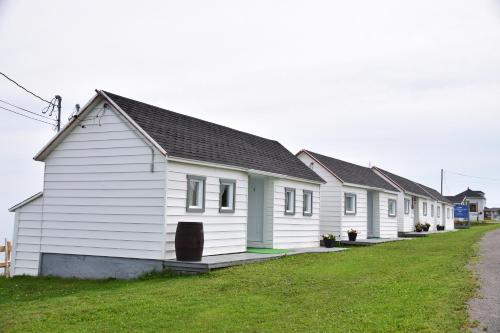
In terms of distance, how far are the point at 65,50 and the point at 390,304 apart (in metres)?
10.9

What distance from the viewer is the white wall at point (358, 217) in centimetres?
2633

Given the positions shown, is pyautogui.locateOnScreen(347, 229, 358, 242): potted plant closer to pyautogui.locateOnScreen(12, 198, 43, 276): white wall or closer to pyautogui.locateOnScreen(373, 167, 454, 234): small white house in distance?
pyautogui.locateOnScreen(373, 167, 454, 234): small white house in distance

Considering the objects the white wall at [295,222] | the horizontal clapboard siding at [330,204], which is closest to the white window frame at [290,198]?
the white wall at [295,222]

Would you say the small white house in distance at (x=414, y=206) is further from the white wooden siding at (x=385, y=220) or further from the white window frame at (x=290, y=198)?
the white window frame at (x=290, y=198)

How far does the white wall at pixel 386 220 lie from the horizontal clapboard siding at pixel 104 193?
19.4 metres

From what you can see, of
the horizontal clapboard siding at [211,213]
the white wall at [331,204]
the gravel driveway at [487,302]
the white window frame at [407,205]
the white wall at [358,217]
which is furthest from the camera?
the white window frame at [407,205]

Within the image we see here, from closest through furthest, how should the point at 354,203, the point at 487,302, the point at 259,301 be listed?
1. the point at 487,302
2. the point at 259,301
3. the point at 354,203

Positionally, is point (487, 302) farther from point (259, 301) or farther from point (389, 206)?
point (389, 206)

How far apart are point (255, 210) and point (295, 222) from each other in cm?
218

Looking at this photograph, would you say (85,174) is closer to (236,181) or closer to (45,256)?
(45,256)

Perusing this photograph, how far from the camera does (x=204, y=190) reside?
15883mm

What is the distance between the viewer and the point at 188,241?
14.1m

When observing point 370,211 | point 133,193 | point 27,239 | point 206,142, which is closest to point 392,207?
point 370,211

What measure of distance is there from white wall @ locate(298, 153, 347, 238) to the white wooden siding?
5554 millimetres
